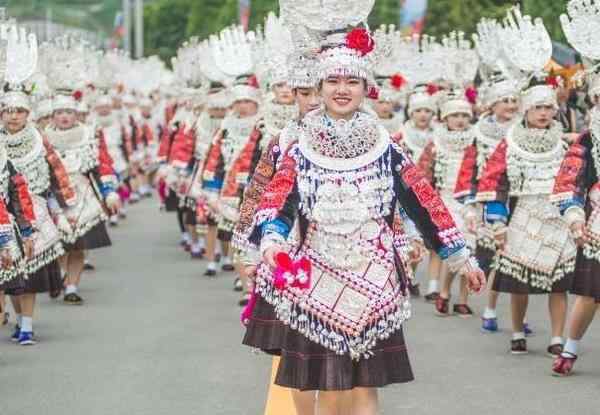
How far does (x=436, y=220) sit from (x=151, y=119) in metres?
25.2

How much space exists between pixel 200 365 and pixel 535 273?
2.30 m

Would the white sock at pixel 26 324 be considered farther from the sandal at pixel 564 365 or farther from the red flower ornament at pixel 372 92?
the red flower ornament at pixel 372 92

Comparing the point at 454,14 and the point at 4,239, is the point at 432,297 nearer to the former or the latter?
the point at 4,239

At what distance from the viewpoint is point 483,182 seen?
10.4 metres

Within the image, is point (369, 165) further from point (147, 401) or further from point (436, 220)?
point (147, 401)

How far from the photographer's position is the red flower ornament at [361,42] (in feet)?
22.1

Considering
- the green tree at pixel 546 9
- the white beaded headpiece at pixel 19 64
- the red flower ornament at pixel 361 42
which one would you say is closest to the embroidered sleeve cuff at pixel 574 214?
the red flower ornament at pixel 361 42

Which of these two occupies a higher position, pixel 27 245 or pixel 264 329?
pixel 264 329

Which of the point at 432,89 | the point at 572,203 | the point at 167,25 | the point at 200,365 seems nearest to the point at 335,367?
the point at 572,203

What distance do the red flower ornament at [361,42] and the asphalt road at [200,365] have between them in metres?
2.50

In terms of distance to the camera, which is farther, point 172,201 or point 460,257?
point 172,201

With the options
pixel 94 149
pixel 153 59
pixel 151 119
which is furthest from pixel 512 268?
pixel 153 59

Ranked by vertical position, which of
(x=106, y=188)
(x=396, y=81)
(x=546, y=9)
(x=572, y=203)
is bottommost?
(x=106, y=188)

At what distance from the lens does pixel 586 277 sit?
923 centimetres
